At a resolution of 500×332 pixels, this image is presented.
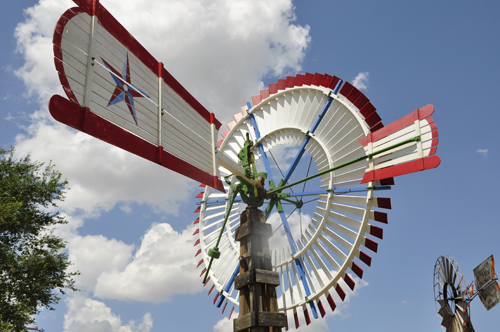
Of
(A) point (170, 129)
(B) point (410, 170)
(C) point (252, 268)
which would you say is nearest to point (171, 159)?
(A) point (170, 129)

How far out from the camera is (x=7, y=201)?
34.0ft

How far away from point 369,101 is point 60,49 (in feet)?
19.9

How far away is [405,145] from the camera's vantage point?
639 cm

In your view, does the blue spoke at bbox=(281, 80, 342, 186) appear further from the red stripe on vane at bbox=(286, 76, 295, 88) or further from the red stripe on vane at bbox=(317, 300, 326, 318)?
the red stripe on vane at bbox=(317, 300, 326, 318)

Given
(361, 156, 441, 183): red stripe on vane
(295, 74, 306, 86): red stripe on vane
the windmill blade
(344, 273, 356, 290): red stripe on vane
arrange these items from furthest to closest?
(295, 74, 306, 86): red stripe on vane, (344, 273, 356, 290): red stripe on vane, (361, 156, 441, 183): red stripe on vane, the windmill blade

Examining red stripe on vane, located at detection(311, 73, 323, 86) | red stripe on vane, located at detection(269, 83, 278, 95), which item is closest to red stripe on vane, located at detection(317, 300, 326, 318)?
red stripe on vane, located at detection(311, 73, 323, 86)

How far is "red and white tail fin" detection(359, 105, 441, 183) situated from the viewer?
19.6 ft

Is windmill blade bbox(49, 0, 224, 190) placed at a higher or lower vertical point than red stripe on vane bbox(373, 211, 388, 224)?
higher

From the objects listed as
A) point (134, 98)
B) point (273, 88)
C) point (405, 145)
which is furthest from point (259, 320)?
point (273, 88)

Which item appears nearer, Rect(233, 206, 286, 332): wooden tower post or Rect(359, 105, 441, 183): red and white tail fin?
Rect(359, 105, 441, 183): red and white tail fin

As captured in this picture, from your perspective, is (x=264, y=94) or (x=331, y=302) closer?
(x=331, y=302)

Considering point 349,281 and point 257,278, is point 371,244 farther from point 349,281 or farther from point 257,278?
point 257,278

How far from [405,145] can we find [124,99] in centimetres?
457

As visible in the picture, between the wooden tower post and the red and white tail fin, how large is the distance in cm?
227
